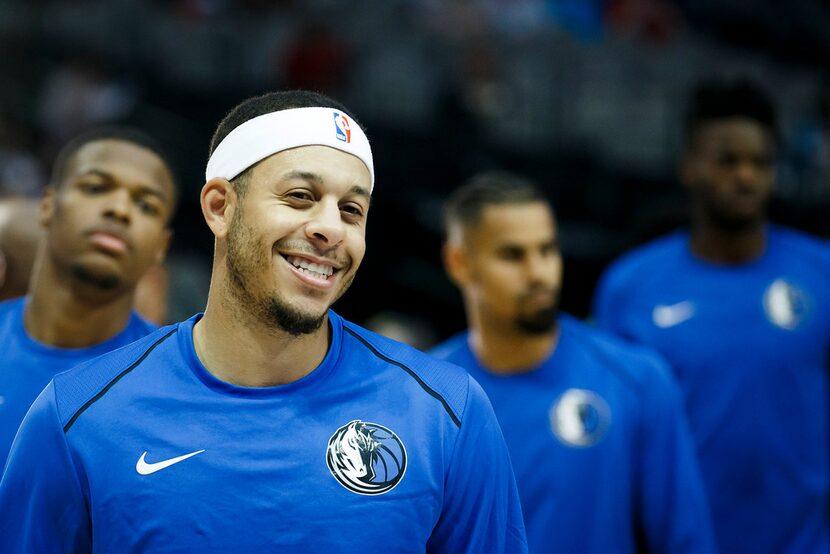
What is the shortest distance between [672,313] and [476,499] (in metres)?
2.90

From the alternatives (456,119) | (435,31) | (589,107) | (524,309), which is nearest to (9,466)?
(524,309)

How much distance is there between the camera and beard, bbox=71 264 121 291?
3750 mm

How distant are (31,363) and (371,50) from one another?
964 cm

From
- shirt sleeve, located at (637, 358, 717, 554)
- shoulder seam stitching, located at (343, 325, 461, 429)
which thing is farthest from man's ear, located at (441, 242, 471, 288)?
shoulder seam stitching, located at (343, 325, 461, 429)

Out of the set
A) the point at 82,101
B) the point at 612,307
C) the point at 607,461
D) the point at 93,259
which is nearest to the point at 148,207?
the point at 93,259

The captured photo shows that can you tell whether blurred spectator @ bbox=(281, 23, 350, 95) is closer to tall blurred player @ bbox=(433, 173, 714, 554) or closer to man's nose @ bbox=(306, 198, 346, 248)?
tall blurred player @ bbox=(433, 173, 714, 554)

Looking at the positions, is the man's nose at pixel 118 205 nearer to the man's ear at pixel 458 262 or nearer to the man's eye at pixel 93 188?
the man's eye at pixel 93 188

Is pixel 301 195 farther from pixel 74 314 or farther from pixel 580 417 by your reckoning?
pixel 580 417

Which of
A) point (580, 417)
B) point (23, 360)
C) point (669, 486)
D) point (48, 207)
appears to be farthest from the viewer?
point (580, 417)

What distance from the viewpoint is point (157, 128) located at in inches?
484

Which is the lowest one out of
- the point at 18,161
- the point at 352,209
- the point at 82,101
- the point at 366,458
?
the point at 366,458

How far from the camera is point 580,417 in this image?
4.34 meters

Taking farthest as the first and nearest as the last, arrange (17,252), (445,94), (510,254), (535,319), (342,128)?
(445,94) → (17,252) → (510,254) → (535,319) → (342,128)

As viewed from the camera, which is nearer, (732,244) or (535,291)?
(535,291)
